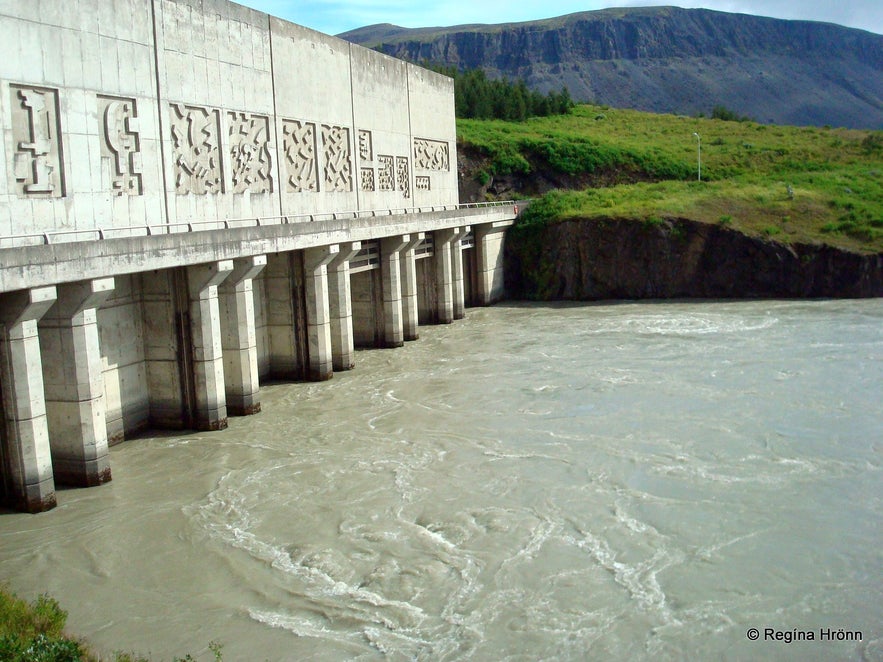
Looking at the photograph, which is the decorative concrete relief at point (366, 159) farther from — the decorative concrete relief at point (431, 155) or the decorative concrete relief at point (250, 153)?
the decorative concrete relief at point (250, 153)

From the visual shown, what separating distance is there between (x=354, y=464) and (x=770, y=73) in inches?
7631

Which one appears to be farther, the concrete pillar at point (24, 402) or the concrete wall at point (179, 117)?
the concrete wall at point (179, 117)

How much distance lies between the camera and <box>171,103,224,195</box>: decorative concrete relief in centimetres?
2122

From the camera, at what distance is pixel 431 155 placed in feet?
126

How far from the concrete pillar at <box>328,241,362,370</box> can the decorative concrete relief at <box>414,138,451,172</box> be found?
10.6 m

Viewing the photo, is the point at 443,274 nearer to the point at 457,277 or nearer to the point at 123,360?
the point at 457,277

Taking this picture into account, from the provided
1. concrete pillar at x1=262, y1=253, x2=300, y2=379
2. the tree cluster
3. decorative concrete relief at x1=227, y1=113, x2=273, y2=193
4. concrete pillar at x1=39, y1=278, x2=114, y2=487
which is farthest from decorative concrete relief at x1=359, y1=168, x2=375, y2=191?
the tree cluster

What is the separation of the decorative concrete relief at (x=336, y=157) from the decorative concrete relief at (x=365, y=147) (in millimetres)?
1044

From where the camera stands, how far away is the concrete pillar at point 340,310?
27.0 meters

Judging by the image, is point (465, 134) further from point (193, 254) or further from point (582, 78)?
point (582, 78)

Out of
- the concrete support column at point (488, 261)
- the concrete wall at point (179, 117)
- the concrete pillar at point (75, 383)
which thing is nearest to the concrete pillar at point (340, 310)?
the concrete wall at point (179, 117)

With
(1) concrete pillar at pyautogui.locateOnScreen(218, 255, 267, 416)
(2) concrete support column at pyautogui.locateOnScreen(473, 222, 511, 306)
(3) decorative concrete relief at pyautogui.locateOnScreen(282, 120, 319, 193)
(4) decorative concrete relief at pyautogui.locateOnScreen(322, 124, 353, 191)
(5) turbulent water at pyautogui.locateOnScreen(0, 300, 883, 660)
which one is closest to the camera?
(5) turbulent water at pyautogui.locateOnScreen(0, 300, 883, 660)

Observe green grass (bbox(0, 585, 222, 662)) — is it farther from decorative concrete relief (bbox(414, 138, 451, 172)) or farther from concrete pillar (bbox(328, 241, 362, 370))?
decorative concrete relief (bbox(414, 138, 451, 172))

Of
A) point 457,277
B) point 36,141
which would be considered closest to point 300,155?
point 36,141
